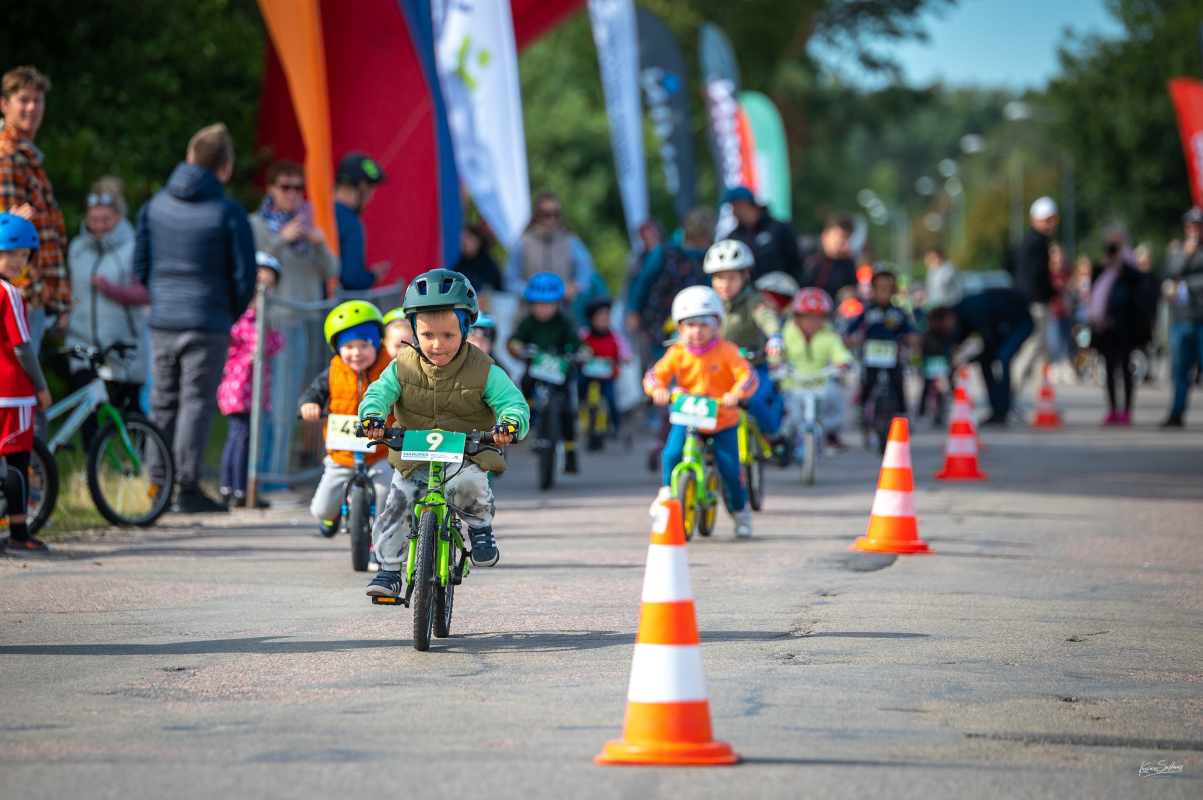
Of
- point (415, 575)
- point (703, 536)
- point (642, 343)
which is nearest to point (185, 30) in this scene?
point (642, 343)

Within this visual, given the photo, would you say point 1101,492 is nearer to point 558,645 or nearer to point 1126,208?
point 558,645

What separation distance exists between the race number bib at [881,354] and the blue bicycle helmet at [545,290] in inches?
151

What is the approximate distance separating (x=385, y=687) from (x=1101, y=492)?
30.5 ft

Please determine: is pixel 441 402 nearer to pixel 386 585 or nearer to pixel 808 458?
pixel 386 585

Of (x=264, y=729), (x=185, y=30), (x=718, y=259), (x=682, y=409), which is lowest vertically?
(x=264, y=729)

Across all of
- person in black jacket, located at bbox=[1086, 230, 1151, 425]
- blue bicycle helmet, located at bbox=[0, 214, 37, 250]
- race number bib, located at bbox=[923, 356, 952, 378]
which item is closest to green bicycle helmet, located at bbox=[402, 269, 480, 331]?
blue bicycle helmet, located at bbox=[0, 214, 37, 250]

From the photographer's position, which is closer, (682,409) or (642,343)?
(682,409)

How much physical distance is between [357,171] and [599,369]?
14.0 ft

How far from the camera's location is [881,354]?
55.1 feet

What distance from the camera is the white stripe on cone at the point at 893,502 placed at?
33.4 ft

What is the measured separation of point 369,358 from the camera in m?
9.12

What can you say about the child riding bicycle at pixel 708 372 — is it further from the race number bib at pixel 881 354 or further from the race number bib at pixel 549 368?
the race number bib at pixel 881 354

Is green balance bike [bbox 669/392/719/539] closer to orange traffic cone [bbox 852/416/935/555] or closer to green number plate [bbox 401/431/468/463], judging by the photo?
orange traffic cone [bbox 852/416/935/555]

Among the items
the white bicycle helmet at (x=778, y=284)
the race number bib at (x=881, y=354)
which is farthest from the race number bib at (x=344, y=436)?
the race number bib at (x=881, y=354)
